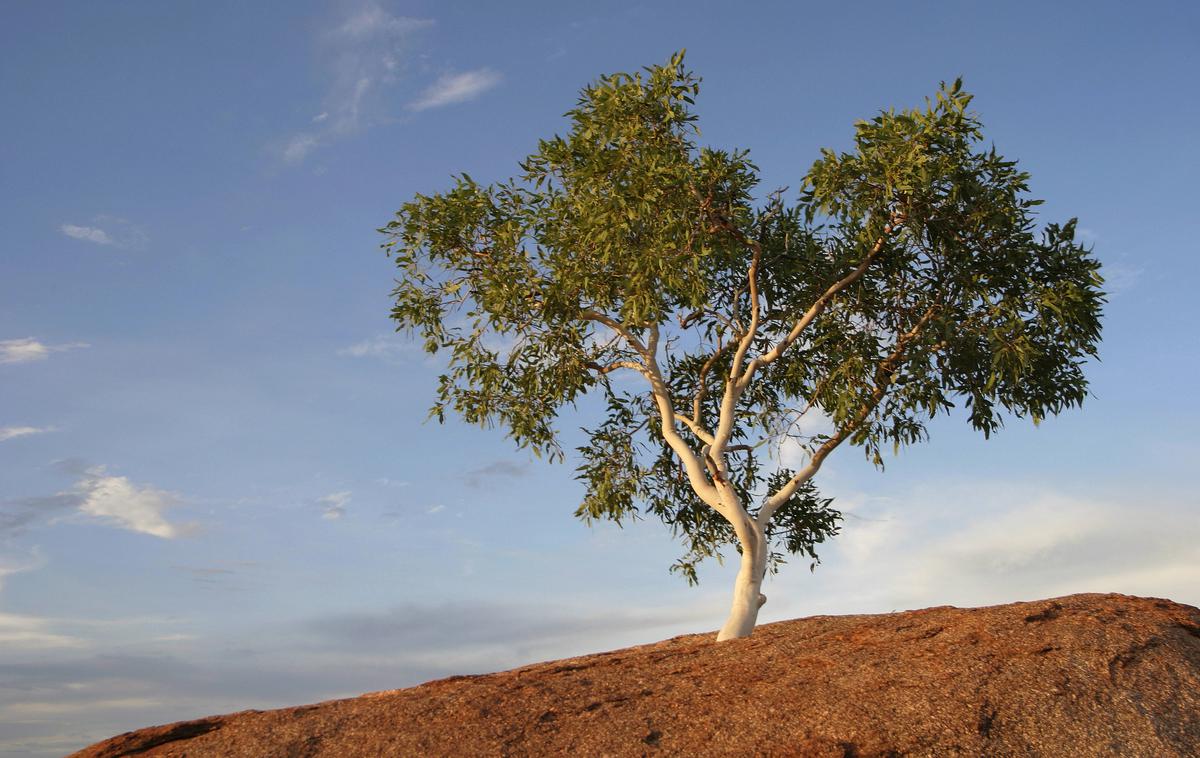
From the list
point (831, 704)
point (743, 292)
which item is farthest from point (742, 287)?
point (831, 704)

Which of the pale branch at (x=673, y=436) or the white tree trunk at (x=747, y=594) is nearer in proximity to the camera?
the white tree trunk at (x=747, y=594)

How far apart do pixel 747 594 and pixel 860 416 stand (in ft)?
14.4

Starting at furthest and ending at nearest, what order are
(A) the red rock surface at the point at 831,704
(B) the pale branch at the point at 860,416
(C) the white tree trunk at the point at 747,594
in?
1. (B) the pale branch at the point at 860,416
2. (C) the white tree trunk at the point at 747,594
3. (A) the red rock surface at the point at 831,704

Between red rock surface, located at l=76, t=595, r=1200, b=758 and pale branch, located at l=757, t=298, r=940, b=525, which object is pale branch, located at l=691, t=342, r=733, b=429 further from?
red rock surface, located at l=76, t=595, r=1200, b=758

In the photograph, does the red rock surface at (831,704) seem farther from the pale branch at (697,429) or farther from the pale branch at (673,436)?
the pale branch at (697,429)

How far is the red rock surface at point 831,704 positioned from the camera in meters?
12.6

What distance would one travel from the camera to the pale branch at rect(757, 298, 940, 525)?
20734 millimetres

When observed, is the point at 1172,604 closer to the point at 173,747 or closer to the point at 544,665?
the point at 544,665

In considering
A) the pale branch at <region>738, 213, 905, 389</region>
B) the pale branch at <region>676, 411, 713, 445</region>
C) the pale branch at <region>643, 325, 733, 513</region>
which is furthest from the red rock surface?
the pale branch at <region>738, 213, 905, 389</region>

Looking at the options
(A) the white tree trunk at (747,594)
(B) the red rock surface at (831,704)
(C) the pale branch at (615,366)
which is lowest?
(B) the red rock surface at (831,704)

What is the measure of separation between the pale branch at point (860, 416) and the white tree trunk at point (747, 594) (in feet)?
2.26

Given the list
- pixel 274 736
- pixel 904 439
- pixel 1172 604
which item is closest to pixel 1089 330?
pixel 904 439

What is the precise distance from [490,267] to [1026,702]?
1371 centimetres

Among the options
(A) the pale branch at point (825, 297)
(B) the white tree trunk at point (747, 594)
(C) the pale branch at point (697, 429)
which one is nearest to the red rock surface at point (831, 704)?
(B) the white tree trunk at point (747, 594)
